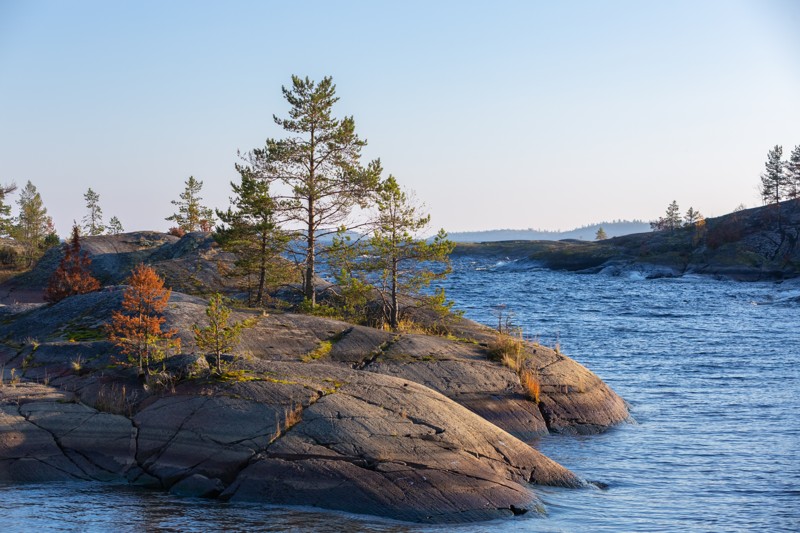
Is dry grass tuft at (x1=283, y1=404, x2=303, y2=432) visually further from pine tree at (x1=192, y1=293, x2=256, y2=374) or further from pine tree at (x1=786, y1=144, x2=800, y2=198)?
pine tree at (x1=786, y1=144, x2=800, y2=198)

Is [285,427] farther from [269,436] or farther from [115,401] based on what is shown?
[115,401]

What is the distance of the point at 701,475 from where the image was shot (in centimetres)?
1531

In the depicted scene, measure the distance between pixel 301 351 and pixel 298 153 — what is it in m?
10.7

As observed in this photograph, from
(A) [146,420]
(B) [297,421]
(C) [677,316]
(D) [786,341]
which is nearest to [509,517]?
(B) [297,421]

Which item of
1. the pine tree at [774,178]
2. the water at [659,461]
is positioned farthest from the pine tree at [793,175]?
the water at [659,461]

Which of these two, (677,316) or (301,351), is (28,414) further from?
(677,316)

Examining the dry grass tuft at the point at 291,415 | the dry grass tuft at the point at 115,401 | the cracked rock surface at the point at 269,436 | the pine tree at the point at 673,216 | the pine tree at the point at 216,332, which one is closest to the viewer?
the cracked rock surface at the point at 269,436

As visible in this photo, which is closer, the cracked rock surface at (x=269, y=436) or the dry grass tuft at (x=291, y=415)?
the cracked rock surface at (x=269, y=436)

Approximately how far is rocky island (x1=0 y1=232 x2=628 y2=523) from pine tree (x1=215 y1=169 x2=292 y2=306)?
8.53m

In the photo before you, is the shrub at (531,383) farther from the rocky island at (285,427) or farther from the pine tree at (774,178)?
the pine tree at (774,178)

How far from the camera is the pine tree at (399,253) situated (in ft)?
80.8

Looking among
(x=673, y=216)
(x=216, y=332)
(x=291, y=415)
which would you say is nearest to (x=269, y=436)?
(x=291, y=415)

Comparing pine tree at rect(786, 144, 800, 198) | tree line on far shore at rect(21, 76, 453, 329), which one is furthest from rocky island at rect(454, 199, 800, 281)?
tree line on far shore at rect(21, 76, 453, 329)

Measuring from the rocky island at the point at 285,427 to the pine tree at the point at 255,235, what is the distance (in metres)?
8.53
